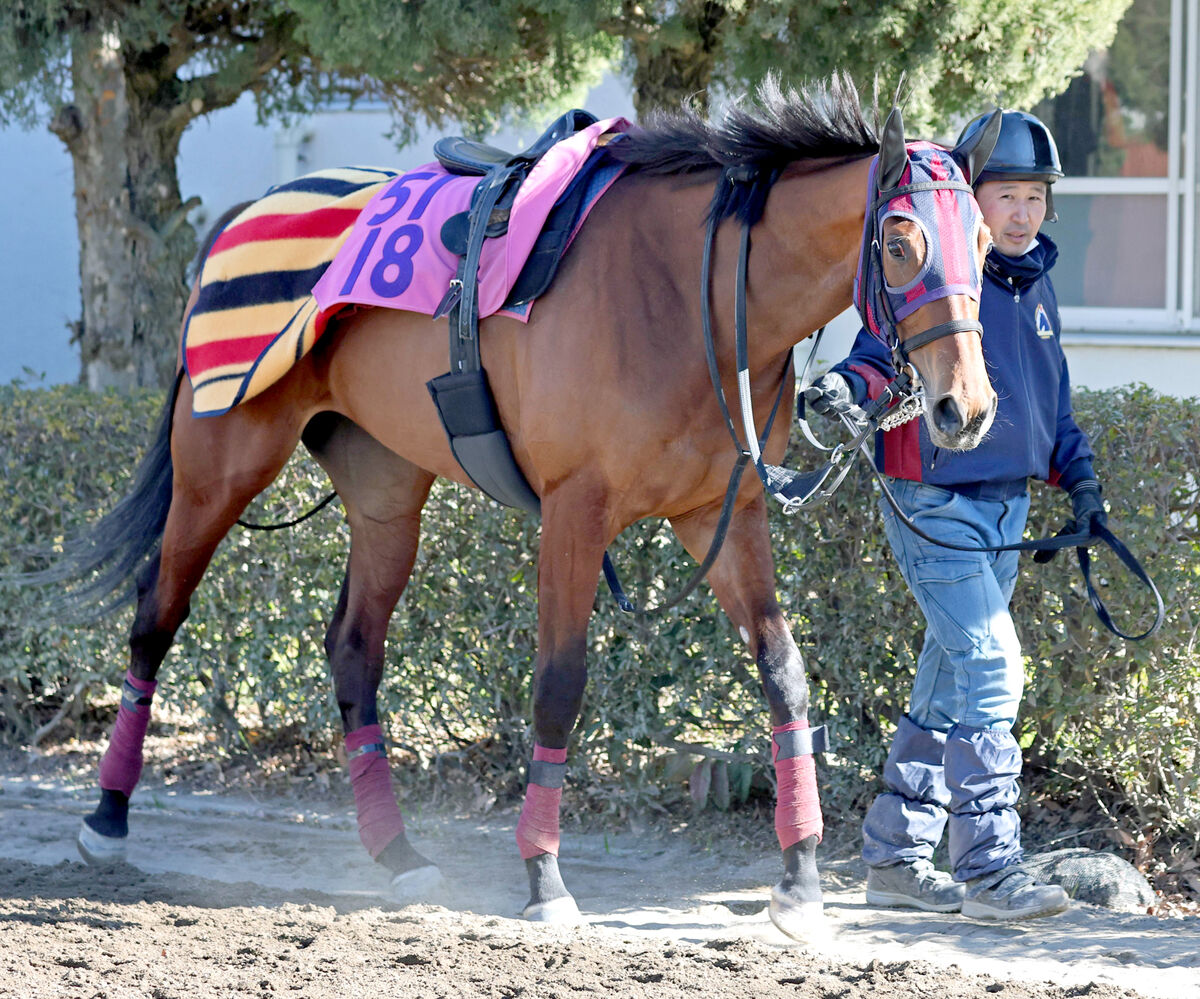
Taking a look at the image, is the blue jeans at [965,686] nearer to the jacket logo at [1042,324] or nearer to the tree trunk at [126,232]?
the jacket logo at [1042,324]

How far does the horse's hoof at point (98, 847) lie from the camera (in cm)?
400

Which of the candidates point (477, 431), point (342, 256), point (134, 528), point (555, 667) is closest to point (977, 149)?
point (477, 431)

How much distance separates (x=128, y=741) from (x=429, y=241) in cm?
186

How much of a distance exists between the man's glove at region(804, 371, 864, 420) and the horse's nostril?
0.34m

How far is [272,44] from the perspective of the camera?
225 inches

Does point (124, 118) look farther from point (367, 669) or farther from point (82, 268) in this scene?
point (367, 669)

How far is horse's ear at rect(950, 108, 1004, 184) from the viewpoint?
2.81 metres

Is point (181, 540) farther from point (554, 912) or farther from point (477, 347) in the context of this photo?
point (554, 912)

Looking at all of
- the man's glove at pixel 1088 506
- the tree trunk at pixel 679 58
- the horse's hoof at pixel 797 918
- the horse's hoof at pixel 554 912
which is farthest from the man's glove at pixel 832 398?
the tree trunk at pixel 679 58

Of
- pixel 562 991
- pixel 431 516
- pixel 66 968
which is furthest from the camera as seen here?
pixel 431 516

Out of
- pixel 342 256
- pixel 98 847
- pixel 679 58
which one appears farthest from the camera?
pixel 679 58

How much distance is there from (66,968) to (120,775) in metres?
1.12

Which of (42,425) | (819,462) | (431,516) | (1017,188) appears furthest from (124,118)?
(1017,188)

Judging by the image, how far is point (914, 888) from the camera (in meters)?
3.43
